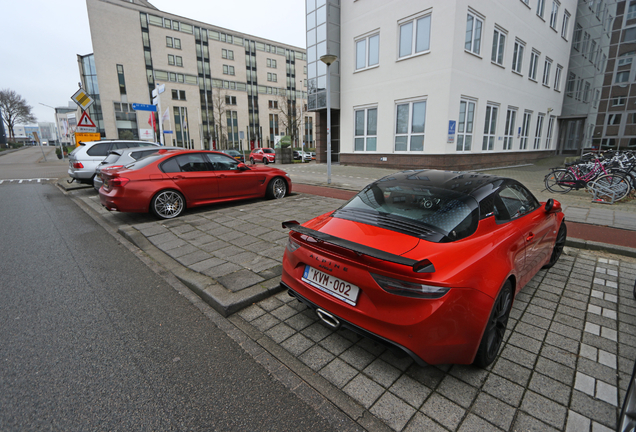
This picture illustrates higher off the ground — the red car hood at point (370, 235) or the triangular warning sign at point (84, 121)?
the triangular warning sign at point (84, 121)

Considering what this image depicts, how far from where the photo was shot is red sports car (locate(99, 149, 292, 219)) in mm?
6156

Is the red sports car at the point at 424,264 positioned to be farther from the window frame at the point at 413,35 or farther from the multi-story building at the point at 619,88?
the multi-story building at the point at 619,88

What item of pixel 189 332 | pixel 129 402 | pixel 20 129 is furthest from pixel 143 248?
pixel 20 129

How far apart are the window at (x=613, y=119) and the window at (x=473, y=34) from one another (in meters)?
28.4

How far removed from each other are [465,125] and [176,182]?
14.7 m

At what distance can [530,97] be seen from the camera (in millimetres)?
20641

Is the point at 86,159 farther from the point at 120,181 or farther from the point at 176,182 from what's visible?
the point at 176,182

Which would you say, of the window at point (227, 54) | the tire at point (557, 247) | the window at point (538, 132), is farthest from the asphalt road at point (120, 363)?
the window at point (227, 54)

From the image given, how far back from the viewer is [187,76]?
5516 cm

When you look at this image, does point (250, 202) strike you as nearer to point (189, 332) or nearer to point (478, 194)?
point (189, 332)

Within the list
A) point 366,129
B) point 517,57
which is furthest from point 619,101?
point 366,129

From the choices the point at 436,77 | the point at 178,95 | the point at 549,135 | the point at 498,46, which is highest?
the point at 178,95

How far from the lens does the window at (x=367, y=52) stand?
17594mm

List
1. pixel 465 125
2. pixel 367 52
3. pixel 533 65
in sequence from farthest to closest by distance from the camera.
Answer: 1. pixel 533 65
2. pixel 367 52
3. pixel 465 125
